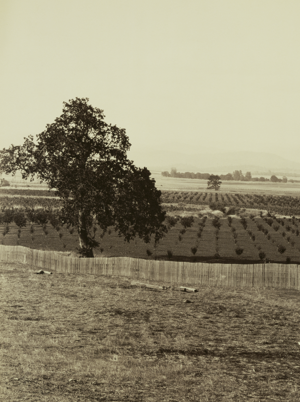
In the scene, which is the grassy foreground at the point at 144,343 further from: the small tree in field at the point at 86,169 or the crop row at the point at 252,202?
the crop row at the point at 252,202

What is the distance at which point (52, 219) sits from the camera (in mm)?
59875

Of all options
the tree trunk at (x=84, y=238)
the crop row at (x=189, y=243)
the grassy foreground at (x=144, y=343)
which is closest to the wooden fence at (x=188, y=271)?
the grassy foreground at (x=144, y=343)

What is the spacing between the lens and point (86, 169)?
32406 mm

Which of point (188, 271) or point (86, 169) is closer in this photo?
point (188, 271)

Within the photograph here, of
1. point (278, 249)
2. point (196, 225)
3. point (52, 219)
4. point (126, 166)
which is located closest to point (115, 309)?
point (126, 166)

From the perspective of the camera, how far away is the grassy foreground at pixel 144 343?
1173 centimetres

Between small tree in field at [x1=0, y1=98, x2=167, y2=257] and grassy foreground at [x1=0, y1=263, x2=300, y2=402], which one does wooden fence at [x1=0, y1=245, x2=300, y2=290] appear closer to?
grassy foreground at [x1=0, y1=263, x2=300, y2=402]

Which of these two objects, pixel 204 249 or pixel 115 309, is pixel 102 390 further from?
pixel 204 249

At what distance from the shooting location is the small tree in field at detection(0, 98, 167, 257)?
32.8m

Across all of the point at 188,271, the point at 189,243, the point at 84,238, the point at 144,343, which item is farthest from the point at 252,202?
the point at 144,343

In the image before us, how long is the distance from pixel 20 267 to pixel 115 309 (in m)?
11.5

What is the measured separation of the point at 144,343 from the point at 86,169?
1808 cm

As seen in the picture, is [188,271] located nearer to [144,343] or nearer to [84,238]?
[84,238]

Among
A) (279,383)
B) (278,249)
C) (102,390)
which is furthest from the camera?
(278,249)
